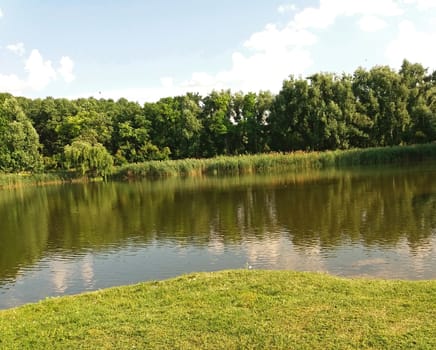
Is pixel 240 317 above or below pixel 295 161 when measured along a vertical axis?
below

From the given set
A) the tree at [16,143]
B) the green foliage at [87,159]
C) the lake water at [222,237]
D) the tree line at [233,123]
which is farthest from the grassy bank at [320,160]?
the tree at [16,143]

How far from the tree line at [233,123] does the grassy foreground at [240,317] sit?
47.2m

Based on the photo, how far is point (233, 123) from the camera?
67875 millimetres

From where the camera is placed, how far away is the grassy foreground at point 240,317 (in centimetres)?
602

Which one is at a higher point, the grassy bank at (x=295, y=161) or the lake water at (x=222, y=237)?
the grassy bank at (x=295, y=161)

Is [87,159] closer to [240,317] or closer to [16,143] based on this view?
[16,143]

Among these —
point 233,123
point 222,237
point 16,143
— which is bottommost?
point 222,237

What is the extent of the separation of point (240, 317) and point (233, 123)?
61904mm

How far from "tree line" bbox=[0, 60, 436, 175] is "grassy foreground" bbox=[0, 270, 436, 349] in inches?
1856

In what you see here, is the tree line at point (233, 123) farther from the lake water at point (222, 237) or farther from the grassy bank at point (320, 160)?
the lake water at point (222, 237)

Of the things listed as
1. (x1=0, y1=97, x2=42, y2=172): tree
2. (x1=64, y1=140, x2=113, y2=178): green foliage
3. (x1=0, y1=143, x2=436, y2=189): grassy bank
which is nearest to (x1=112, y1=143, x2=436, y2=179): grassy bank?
(x1=0, y1=143, x2=436, y2=189): grassy bank

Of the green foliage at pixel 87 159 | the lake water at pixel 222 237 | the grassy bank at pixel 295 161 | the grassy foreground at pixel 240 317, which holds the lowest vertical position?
the lake water at pixel 222 237

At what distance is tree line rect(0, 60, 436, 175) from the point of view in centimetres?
5641

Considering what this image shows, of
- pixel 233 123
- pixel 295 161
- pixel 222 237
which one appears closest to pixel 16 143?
pixel 233 123
